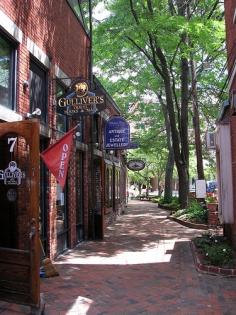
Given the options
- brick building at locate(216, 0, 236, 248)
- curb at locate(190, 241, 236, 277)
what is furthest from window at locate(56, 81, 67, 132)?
curb at locate(190, 241, 236, 277)

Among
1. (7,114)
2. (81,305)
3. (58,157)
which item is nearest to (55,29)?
(7,114)

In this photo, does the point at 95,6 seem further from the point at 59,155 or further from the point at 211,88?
the point at 59,155

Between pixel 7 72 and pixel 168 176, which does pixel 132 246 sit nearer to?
pixel 7 72

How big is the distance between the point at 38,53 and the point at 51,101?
4.05 ft

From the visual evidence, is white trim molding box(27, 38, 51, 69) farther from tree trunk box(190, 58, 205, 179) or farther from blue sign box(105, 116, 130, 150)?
tree trunk box(190, 58, 205, 179)

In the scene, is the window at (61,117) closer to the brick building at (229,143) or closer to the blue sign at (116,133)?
the brick building at (229,143)

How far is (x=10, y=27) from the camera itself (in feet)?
26.5

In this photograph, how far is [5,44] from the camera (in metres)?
8.28

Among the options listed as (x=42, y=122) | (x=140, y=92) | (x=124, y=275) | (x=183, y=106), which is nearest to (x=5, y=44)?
(x=42, y=122)

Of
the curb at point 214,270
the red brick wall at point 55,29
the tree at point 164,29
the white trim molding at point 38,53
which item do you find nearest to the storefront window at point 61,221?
the white trim molding at point 38,53

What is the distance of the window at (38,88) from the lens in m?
9.54

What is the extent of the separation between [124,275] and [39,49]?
4761 mm

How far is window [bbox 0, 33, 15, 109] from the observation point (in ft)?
26.7

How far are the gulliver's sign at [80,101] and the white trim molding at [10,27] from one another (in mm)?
2312
